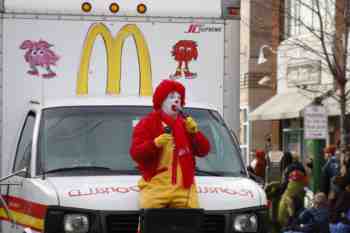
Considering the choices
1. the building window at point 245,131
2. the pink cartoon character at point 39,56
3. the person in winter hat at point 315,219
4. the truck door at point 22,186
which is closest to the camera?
the truck door at point 22,186

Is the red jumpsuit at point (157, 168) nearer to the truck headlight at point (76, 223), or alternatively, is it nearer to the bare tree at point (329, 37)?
the truck headlight at point (76, 223)

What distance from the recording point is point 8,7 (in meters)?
9.83

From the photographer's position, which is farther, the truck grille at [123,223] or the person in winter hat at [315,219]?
the person in winter hat at [315,219]

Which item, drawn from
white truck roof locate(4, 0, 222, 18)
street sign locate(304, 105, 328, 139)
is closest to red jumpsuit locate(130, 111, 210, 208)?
white truck roof locate(4, 0, 222, 18)

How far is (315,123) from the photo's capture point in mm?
18109

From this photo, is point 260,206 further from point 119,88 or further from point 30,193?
point 119,88

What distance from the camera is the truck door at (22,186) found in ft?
27.4

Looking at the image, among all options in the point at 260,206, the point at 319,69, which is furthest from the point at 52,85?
the point at 319,69

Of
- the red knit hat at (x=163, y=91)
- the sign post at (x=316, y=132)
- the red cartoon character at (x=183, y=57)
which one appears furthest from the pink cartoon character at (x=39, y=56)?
the sign post at (x=316, y=132)

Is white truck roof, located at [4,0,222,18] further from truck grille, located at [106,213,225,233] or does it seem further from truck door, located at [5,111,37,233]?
truck grille, located at [106,213,225,233]

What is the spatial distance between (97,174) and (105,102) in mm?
1025

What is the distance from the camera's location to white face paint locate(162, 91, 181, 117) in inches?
311

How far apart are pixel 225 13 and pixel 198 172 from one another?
7.69 feet

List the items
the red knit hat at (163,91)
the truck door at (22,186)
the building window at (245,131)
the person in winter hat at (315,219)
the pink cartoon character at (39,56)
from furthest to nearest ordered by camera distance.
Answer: the building window at (245,131) → the person in winter hat at (315,219) → the pink cartoon character at (39,56) → the truck door at (22,186) → the red knit hat at (163,91)
